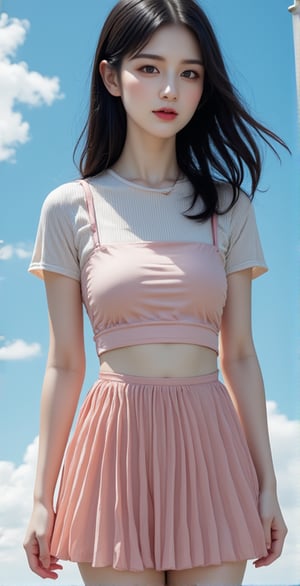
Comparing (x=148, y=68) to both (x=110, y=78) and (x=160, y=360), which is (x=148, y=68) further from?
(x=160, y=360)

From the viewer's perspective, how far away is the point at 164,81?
2.28 metres

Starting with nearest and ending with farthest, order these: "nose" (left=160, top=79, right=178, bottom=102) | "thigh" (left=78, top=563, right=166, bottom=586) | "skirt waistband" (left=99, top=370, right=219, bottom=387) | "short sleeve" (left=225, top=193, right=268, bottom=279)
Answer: "thigh" (left=78, top=563, right=166, bottom=586) < "skirt waistband" (left=99, top=370, right=219, bottom=387) < "nose" (left=160, top=79, right=178, bottom=102) < "short sleeve" (left=225, top=193, right=268, bottom=279)

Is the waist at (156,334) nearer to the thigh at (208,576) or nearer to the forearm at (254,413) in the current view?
the forearm at (254,413)

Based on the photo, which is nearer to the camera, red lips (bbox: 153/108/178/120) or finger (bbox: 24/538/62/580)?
finger (bbox: 24/538/62/580)

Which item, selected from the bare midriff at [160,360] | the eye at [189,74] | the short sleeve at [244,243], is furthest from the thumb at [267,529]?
the eye at [189,74]

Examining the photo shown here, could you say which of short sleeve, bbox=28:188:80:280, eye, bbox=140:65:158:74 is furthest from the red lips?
short sleeve, bbox=28:188:80:280

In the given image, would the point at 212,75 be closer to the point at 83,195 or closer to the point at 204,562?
the point at 83,195

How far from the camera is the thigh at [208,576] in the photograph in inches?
80.9

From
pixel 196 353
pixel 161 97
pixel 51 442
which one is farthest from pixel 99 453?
pixel 161 97

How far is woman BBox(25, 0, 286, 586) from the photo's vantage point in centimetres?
208

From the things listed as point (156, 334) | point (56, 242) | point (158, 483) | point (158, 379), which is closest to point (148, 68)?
point (56, 242)

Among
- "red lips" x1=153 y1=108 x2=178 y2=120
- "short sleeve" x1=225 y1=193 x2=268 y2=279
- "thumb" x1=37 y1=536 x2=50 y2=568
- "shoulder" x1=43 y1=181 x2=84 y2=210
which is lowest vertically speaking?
"thumb" x1=37 y1=536 x2=50 y2=568

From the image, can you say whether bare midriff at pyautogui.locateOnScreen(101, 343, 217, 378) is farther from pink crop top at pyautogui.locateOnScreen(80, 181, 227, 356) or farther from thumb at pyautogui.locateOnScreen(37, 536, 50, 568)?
thumb at pyautogui.locateOnScreen(37, 536, 50, 568)

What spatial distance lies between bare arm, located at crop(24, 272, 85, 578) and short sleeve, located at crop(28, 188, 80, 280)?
28 millimetres
